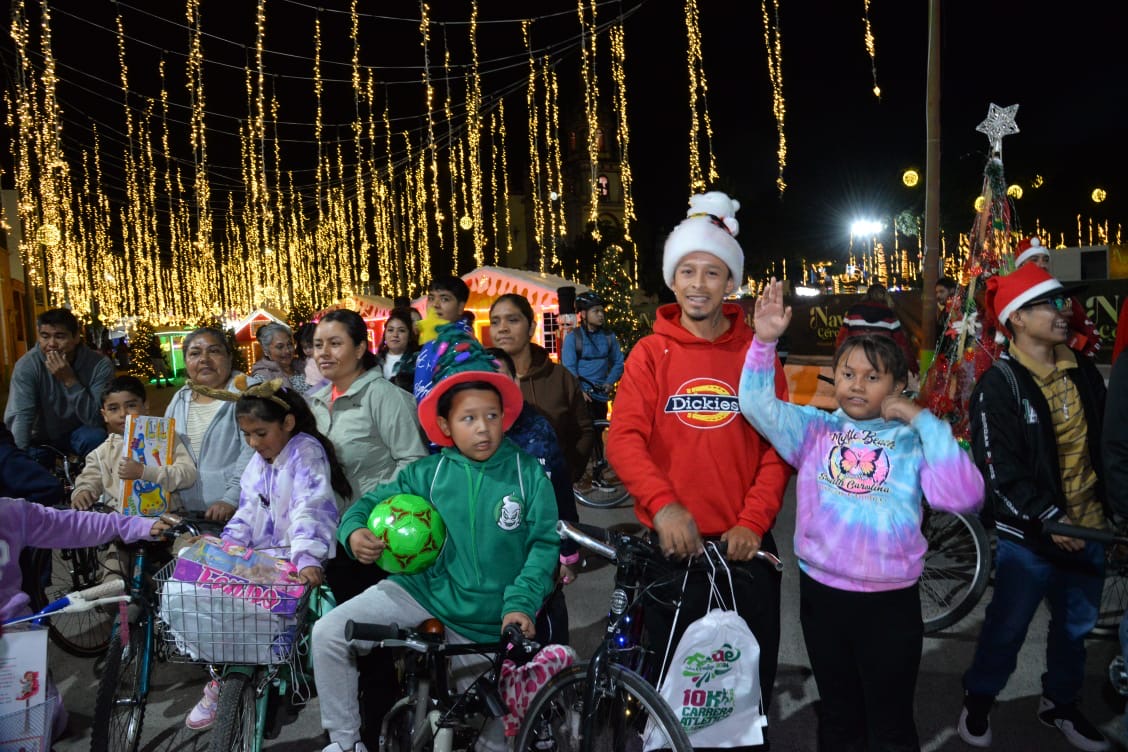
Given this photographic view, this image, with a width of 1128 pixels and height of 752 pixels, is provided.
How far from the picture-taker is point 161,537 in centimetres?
306

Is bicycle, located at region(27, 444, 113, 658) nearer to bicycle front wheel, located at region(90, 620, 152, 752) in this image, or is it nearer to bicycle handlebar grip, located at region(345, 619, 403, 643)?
bicycle front wheel, located at region(90, 620, 152, 752)

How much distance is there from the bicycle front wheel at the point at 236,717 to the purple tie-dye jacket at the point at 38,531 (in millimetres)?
859

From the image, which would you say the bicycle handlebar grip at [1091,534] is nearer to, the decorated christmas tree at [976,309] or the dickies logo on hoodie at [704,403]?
the dickies logo on hoodie at [704,403]

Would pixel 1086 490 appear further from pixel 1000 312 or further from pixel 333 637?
pixel 333 637

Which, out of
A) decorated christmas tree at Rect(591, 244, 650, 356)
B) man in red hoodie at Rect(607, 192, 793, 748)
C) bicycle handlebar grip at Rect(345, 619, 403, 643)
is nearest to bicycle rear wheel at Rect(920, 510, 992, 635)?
man in red hoodie at Rect(607, 192, 793, 748)

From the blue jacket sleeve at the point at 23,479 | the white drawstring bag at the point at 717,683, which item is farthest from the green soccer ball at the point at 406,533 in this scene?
the blue jacket sleeve at the point at 23,479

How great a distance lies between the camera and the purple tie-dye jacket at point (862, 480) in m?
2.43

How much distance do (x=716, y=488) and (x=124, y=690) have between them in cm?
255

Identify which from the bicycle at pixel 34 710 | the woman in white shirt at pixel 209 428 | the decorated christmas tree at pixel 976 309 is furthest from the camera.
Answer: the decorated christmas tree at pixel 976 309

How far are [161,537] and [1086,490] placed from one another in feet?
13.3

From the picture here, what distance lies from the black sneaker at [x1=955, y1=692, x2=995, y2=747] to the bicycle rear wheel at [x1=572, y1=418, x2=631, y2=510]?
15.3ft

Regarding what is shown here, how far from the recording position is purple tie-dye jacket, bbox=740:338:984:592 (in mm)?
2432

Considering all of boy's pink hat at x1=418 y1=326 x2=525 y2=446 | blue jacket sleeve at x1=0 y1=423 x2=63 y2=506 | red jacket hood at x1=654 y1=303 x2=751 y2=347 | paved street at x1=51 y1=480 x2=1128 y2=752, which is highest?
red jacket hood at x1=654 y1=303 x2=751 y2=347

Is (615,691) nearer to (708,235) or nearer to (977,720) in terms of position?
(708,235)
